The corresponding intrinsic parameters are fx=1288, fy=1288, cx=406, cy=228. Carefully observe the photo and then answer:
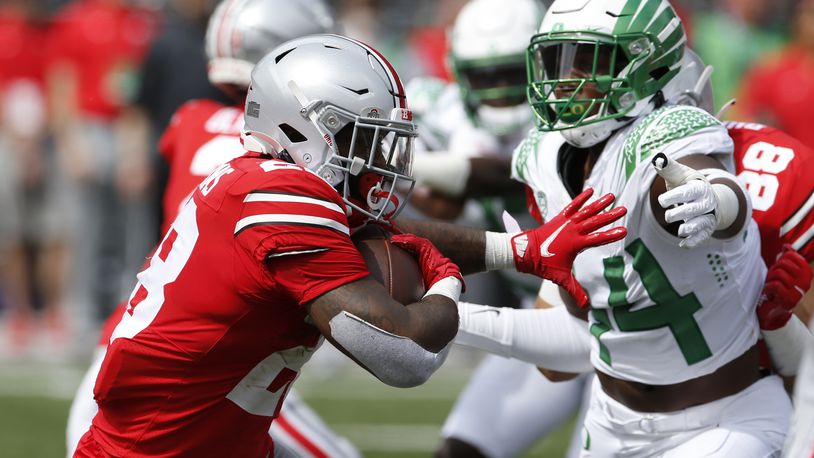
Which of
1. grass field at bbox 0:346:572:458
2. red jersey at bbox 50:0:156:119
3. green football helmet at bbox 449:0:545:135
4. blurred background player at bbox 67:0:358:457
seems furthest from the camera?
red jersey at bbox 50:0:156:119

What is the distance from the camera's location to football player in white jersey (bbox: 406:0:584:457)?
4633 mm

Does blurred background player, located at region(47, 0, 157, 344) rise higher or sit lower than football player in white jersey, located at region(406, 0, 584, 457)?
lower

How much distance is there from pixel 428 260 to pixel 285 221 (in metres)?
0.40

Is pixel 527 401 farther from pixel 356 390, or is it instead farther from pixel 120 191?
pixel 120 191

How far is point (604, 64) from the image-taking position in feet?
11.2

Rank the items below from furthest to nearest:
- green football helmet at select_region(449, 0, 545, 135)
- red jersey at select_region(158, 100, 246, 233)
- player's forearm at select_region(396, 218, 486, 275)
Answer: green football helmet at select_region(449, 0, 545, 135) < red jersey at select_region(158, 100, 246, 233) < player's forearm at select_region(396, 218, 486, 275)

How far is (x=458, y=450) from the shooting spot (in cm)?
469

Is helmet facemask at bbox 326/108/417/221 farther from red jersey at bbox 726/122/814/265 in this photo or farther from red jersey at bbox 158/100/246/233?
red jersey at bbox 158/100/246/233

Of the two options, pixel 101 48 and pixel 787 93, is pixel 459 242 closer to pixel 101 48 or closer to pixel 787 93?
pixel 787 93

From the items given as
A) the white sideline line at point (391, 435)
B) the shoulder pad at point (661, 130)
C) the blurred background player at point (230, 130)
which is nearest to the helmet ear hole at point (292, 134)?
the shoulder pad at point (661, 130)

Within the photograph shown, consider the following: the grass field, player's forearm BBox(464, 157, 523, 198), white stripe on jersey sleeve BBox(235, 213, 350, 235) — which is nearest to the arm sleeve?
white stripe on jersey sleeve BBox(235, 213, 350, 235)

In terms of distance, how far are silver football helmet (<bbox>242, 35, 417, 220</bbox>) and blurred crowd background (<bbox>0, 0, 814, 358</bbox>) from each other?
5.21 meters

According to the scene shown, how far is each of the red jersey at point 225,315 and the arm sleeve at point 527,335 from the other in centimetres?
66

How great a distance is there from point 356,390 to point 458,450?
3.18 meters
